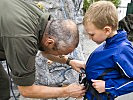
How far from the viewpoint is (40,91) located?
1.91 meters

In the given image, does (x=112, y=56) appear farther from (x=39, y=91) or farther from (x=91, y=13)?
(x=39, y=91)

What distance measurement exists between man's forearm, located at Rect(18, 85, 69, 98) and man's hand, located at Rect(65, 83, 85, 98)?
3 cm

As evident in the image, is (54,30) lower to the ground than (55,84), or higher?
higher

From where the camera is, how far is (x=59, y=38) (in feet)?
5.79

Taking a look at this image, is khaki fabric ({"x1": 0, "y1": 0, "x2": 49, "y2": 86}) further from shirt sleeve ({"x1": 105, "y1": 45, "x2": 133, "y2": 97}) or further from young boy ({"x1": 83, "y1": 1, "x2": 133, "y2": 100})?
shirt sleeve ({"x1": 105, "y1": 45, "x2": 133, "y2": 97})

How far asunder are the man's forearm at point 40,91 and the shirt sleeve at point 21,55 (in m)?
0.11

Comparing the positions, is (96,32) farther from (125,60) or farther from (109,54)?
(125,60)

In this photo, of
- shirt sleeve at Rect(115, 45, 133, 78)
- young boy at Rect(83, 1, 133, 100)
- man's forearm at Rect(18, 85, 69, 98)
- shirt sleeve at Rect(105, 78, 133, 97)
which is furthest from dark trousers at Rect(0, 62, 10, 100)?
shirt sleeve at Rect(115, 45, 133, 78)

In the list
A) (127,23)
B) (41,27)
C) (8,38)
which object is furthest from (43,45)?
(127,23)

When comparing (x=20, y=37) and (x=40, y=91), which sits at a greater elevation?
(x=20, y=37)

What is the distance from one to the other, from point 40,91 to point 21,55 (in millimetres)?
389

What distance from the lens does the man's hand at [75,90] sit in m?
1.97

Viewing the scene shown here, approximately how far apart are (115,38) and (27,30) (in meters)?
0.67

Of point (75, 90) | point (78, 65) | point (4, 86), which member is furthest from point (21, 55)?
point (4, 86)
